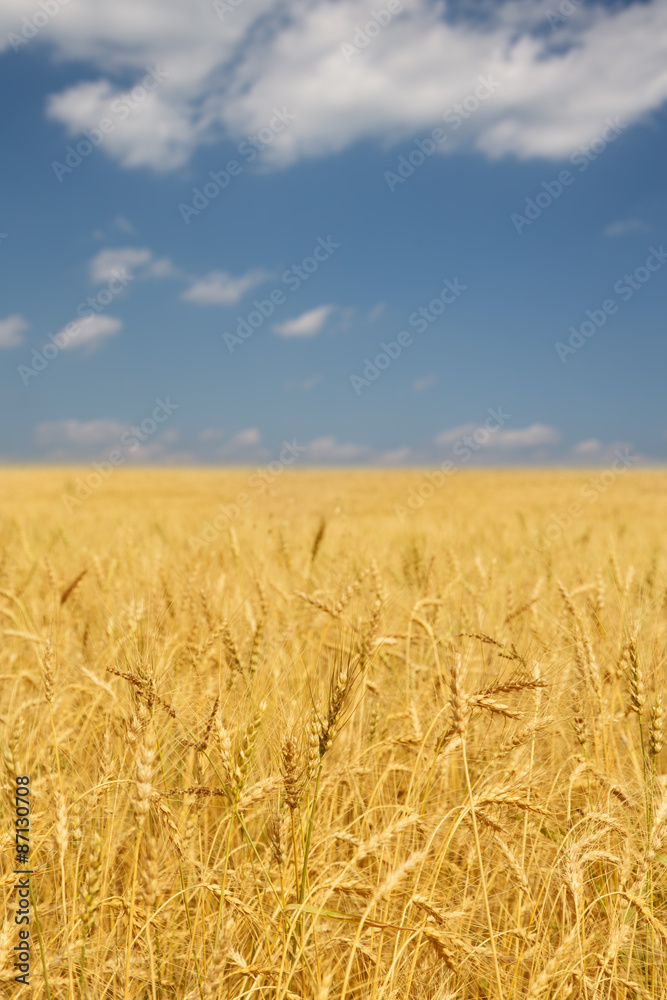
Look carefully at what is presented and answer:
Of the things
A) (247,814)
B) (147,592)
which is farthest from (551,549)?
(247,814)

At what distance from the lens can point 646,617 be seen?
2.53 meters

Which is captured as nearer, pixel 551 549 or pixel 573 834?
pixel 573 834

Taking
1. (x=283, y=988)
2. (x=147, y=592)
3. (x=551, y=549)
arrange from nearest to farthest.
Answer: (x=283, y=988) < (x=147, y=592) < (x=551, y=549)

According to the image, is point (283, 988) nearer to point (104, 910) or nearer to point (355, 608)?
point (104, 910)

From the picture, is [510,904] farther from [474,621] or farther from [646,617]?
[646,617]

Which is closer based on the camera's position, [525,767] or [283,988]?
[283,988]

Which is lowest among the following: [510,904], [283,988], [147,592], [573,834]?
[510,904]

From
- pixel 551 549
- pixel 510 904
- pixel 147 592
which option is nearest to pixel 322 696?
pixel 510 904

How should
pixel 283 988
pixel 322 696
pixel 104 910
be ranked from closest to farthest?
1. pixel 283 988
2. pixel 322 696
3. pixel 104 910

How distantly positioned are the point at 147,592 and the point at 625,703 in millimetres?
1893

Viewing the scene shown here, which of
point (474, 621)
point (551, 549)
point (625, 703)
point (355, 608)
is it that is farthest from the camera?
point (551, 549)

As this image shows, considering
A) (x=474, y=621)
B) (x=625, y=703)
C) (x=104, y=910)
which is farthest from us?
(x=474, y=621)

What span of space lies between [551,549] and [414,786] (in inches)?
114

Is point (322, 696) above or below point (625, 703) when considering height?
above
